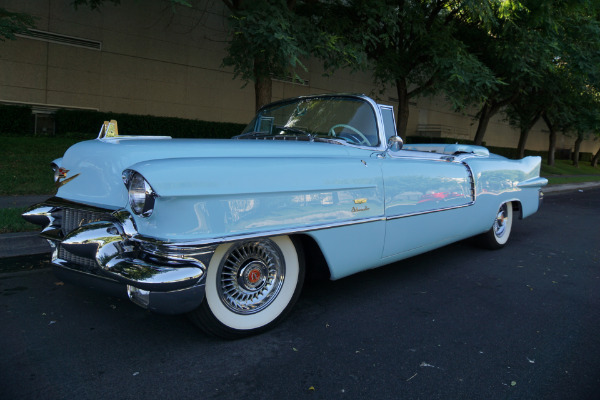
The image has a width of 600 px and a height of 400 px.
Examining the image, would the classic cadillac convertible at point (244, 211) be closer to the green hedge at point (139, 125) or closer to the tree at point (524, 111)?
the green hedge at point (139, 125)

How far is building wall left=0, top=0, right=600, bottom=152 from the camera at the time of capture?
12.5 metres

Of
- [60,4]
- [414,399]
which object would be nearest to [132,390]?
[414,399]

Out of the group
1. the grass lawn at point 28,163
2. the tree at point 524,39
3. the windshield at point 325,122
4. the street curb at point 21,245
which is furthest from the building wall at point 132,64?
the street curb at point 21,245

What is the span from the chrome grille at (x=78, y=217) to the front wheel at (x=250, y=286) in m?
0.73

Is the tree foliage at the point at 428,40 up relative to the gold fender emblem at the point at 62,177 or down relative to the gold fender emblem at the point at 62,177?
up

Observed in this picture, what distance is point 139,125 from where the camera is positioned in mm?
13297

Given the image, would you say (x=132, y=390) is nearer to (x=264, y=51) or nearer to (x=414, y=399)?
(x=414, y=399)

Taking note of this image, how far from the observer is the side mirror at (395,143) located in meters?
3.65

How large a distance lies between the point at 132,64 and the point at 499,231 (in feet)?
42.3

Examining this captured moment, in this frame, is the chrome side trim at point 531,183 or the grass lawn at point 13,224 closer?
the grass lawn at point 13,224

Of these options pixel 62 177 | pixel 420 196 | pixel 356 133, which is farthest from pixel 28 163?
pixel 420 196

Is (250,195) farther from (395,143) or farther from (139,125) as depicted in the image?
(139,125)

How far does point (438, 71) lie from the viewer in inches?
422

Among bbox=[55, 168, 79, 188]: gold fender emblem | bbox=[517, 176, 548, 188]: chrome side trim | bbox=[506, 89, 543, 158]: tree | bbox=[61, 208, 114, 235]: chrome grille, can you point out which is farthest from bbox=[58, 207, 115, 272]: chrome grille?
bbox=[506, 89, 543, 158]: tree
